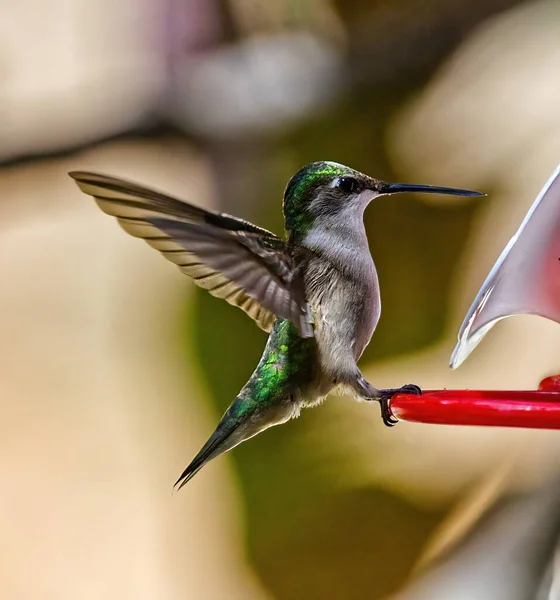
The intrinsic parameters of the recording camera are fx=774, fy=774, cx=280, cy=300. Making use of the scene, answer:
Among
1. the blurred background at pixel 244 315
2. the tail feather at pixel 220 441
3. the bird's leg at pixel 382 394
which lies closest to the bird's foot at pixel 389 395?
the bird's leg at pixel 382 394

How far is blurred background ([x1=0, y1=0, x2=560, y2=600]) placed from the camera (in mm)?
2248

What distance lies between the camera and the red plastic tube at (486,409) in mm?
681

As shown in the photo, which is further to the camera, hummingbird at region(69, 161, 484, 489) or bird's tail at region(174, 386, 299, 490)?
bird's tail at region(174, 386, 299, 490)

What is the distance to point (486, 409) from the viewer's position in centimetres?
69

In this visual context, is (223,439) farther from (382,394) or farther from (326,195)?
(326,195)

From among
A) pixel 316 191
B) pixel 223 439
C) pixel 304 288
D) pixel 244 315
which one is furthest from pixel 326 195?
pixel 244 315

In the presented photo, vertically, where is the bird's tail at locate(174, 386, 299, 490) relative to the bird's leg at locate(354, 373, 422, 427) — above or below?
above

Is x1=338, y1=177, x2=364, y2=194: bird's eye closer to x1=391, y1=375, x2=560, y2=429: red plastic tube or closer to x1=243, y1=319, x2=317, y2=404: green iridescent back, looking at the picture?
x1=243, y1=319, x2=317, y2=404: green iridescent back

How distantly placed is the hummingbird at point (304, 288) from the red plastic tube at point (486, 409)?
0.13 m

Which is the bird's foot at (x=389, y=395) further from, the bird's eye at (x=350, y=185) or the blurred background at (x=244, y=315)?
the blurred background at (x=244, y=315)

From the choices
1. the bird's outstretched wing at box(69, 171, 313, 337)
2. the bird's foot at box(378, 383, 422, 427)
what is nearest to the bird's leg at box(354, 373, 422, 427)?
the bird's foot at box(378, 383, 422, 427)

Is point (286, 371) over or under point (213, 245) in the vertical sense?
under

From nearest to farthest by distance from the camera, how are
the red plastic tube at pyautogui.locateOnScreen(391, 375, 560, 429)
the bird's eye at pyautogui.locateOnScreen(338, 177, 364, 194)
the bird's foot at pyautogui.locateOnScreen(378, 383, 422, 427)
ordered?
the red plastic tube at pyautogui.locateOnScreen(391, 375, 560, 429) → the bird's foot at pyautogui.locateOnScreen(378, 383, 422, 427) → the bird's eye at pyautogui.locateOnScreen(338, 177, 364, 194)

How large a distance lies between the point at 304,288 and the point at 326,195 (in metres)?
0.14
